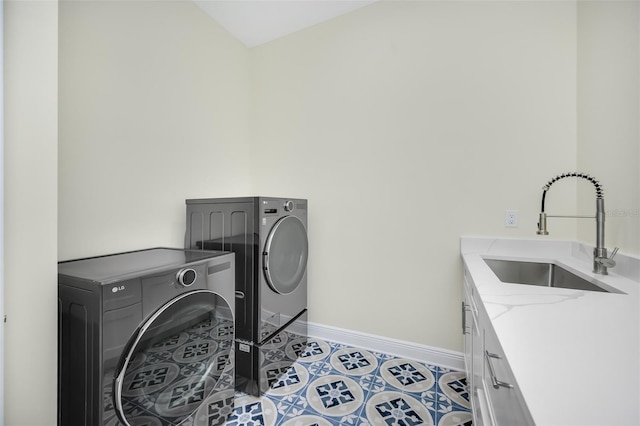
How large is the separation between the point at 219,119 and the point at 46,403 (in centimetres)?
197

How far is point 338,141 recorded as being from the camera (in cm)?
225

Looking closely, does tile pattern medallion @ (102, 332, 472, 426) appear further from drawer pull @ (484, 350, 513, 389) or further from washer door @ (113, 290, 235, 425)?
drawer pull @ (484, 350, 513, 389)

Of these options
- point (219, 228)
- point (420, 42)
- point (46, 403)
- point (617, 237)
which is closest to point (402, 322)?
point (617, 237)

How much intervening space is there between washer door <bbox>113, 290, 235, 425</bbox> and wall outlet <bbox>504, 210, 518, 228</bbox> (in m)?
1.77

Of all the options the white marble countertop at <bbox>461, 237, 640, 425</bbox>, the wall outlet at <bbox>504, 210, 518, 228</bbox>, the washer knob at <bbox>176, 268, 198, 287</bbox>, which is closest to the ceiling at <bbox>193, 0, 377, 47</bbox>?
the wall outlet at <bbox>504, 210, 518, 228</bbox>

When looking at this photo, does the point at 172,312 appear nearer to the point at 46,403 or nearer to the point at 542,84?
the point at 46,403

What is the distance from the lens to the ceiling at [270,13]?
2.10 metres

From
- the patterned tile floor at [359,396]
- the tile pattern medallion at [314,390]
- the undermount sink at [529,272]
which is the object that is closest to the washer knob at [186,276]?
the tile pattern medallion at [314,390]

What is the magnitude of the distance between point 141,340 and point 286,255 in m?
1.01

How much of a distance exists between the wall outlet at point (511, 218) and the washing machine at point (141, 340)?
5.74 ft

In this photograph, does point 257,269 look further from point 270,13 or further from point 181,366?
A: point 270,13

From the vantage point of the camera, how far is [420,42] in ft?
6.60

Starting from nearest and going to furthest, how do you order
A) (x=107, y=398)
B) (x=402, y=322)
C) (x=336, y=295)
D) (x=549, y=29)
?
(x=107, y=398) → (x=549, y=29) → (x=402, y=322) → (x=336, y=295)

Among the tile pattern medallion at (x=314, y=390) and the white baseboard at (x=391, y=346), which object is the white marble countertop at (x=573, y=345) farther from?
the white baseboard at (x=391, y=346)
